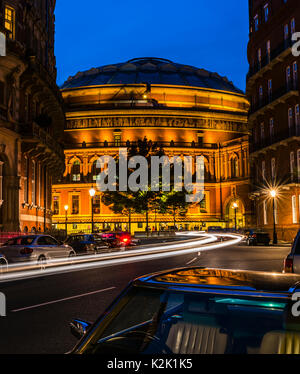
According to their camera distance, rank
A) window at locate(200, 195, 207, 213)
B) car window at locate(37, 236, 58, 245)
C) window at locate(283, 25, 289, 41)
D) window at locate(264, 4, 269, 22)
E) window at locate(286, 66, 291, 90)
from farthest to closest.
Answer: window at locate(200, 195, 207, 213), window at locate(264, 4, 269, 22), window at locate(286, 66, 291, 90), window at locate(283, 25, 289, 41), car window at locate(37, 236, 58, 245)

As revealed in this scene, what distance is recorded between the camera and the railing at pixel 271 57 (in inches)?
1752

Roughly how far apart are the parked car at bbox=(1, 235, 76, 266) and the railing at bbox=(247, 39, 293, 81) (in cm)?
3104

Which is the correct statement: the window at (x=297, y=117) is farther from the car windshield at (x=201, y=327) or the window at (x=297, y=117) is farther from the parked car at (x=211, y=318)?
the car windshield at (x=201, y=327)

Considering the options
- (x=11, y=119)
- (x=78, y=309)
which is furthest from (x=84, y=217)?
(x=78, y=309)

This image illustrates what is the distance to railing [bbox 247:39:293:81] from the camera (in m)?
44.5

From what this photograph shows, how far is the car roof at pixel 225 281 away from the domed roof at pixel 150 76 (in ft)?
321

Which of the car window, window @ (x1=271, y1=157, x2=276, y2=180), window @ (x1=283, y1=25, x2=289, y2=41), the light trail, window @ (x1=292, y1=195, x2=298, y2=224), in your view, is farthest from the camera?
window @ (x1=271, y1=157, x2=276, y2=180)

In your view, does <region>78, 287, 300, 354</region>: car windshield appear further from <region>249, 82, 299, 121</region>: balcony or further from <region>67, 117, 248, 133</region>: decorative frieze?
<region>67, 117, 248, 133</region>: decorative frieze

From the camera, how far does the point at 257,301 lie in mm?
3156

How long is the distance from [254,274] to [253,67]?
51832 mm

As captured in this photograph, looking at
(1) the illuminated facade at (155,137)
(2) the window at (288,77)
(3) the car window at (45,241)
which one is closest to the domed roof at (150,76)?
(1) the illuminated facade at (155,137)

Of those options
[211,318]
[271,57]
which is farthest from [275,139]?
[211,318]

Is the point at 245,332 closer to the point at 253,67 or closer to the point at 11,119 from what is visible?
the point at 11,119

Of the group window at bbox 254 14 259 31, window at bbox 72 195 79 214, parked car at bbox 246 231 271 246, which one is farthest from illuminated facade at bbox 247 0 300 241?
window at bbox 72 195 79 214
